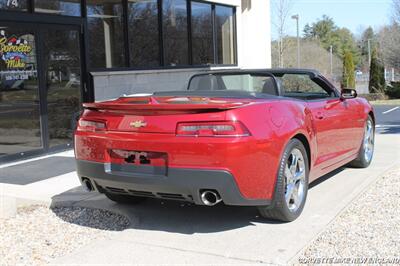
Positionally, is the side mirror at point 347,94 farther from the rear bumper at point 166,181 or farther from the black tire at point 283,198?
the rear bumper at point 166,181

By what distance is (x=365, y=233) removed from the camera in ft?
14.5

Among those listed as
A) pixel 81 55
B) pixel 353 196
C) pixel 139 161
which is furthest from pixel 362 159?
pixel 81 55

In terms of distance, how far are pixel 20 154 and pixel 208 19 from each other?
697cm

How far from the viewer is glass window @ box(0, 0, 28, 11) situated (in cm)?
805

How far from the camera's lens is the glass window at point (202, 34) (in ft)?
42.8

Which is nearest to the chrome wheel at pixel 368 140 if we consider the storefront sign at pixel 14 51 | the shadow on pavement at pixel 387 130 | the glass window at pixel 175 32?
the shadow on pavement at pixel 387 130

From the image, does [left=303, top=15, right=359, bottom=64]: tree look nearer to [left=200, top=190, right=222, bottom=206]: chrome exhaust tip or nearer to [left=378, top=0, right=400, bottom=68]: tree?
[left=378, top=0, right=400, bottom=68]: tree

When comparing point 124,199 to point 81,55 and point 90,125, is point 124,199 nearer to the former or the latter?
point 90,125

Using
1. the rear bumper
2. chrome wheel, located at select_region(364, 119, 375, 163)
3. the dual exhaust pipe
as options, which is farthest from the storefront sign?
chrome wheel, located at select_region(364, 119, 375, 163)

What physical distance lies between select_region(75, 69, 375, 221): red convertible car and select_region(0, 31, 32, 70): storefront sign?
3.80 metres

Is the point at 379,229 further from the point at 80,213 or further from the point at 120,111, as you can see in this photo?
the point at 80,213

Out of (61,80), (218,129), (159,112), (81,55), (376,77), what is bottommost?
(218,129)

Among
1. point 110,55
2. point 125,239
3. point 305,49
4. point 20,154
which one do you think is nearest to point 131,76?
point 110,55

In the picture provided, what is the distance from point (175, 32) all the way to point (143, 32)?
1.27m
